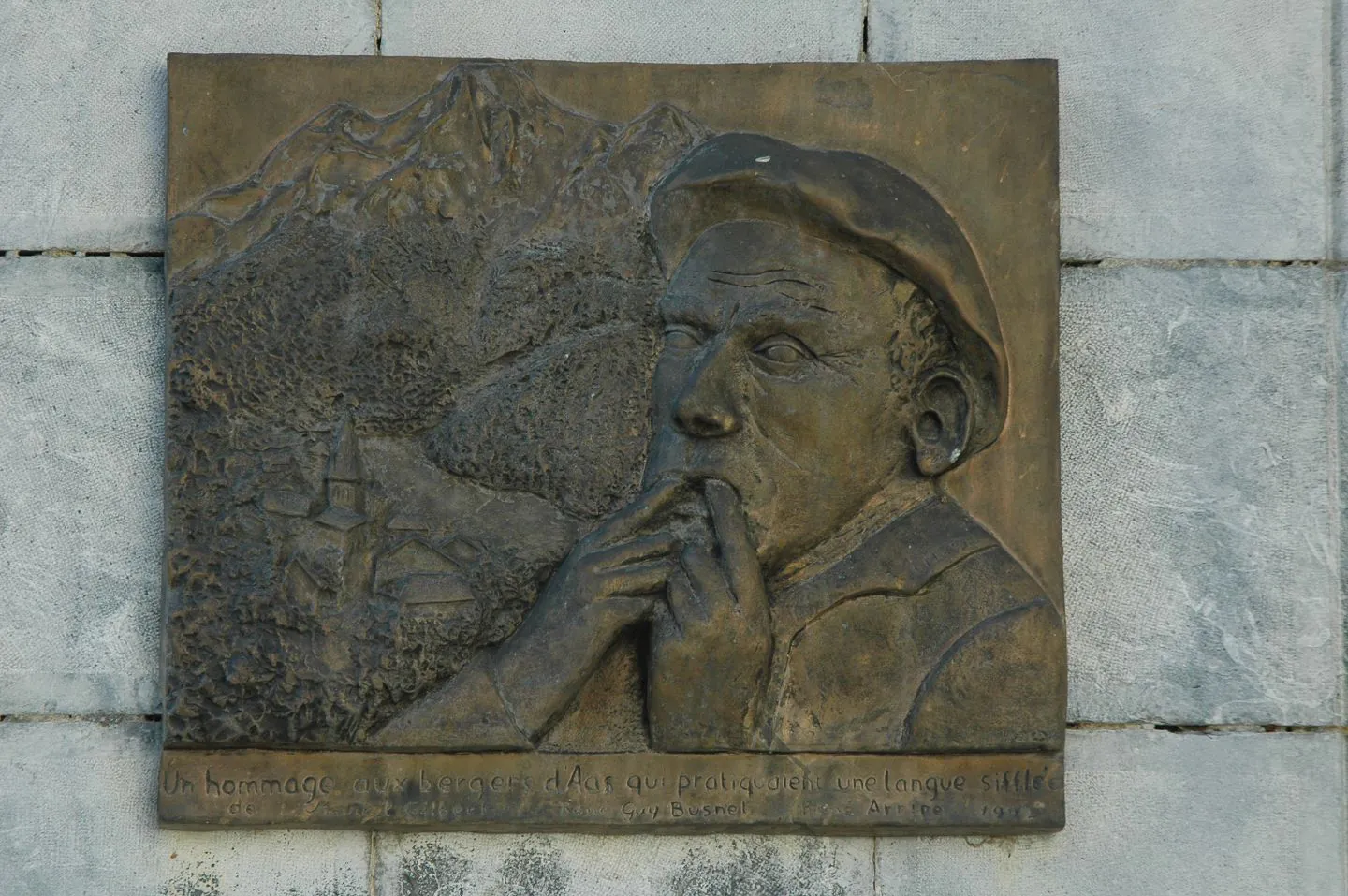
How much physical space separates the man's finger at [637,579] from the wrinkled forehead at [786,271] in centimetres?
73

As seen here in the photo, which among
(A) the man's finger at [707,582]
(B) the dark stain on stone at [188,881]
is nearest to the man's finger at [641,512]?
(A) the man's finger at [707,582]

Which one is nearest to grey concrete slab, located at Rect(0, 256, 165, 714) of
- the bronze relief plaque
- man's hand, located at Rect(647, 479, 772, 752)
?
the bronze relief plaque

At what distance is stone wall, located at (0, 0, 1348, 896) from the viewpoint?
463 cm

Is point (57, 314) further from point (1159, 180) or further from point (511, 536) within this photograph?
point (1159, 180)

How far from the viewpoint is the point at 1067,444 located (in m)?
4.82

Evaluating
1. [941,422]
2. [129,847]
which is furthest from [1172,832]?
[129,847]

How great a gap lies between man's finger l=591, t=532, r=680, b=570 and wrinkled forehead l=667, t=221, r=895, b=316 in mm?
665

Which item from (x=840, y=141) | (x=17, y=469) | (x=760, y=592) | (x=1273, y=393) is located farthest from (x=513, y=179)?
(x=1273, y=393)

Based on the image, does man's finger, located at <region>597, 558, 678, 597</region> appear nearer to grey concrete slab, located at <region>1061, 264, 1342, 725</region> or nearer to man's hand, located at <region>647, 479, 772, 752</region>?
man's hand, located at <region>647, 479, 772, 752</region>

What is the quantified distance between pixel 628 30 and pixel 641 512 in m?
1.45

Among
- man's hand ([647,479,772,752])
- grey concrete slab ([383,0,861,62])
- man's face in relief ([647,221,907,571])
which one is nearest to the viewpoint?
man's hand ([647,479,772,752])

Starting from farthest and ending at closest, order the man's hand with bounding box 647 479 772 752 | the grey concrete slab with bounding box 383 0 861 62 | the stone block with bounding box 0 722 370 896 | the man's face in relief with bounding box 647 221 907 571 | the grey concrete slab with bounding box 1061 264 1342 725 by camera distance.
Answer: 1. the grey concrete slab with bounding box 383 0 861 62
2. the grey concrete slab with bounding box 1061 264 1342 725
3. the stone block with bounding box 0 722 370 896
4. the man's face in relief with bounding box 647 221 907 571
5. the man's hand with bounding box 647 479 772 752

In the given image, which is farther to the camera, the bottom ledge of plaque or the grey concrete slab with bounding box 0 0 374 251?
the grey concrete slab with bounding box 0 0 374 251

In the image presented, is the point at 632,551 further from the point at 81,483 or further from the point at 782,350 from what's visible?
the point at 81,483
